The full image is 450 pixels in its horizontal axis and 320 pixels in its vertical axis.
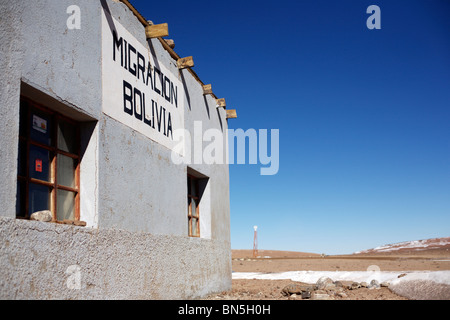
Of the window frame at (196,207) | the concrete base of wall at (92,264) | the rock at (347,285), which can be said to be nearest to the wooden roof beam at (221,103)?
the window frame at (196,207)

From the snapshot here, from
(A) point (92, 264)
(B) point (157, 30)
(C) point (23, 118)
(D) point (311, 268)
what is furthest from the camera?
(D) point (311, 268)

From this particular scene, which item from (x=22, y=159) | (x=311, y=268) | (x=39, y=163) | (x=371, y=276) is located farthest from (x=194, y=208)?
(x=311, y=268)

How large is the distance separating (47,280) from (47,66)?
7.14ft

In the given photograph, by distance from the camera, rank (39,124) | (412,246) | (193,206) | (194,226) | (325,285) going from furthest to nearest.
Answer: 1. (412,246)
2. (325,285)
3. (193,206)
4. (194,226)
5. (39,124)

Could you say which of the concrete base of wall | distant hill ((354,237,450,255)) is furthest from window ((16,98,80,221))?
distant hill ((354,237,450,255))

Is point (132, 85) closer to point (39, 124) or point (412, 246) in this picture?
point (39, 124)

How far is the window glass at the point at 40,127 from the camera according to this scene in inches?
178

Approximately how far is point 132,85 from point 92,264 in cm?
278

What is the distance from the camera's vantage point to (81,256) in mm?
4609

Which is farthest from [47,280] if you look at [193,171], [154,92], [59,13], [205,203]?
[205,203]

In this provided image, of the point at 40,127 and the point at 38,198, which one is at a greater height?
the point at 40,127

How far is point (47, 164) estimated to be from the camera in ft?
15.5

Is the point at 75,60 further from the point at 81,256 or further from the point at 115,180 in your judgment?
the point at 81,256

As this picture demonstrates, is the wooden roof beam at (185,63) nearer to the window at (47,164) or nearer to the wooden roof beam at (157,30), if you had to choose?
the wooden roof beam at (157,30)
